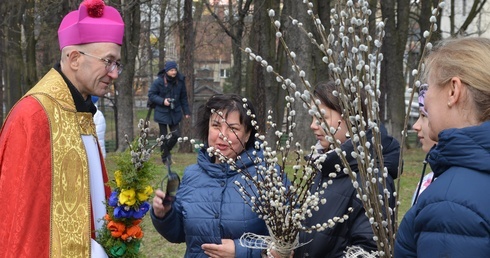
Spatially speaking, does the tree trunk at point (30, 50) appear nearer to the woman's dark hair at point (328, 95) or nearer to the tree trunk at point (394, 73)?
the tree trunk at point (394, 73)

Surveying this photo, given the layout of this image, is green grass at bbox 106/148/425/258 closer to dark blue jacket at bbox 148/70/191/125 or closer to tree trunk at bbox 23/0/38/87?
dark blue jacket at bbox 148/70/191/125

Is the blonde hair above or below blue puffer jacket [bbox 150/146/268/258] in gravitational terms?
above

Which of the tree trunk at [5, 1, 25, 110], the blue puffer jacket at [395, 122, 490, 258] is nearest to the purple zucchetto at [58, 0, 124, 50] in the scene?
the blue puffer jacket at [395, 122, 490, 258]

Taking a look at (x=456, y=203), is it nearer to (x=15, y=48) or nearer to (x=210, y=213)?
(x=210, y=213)

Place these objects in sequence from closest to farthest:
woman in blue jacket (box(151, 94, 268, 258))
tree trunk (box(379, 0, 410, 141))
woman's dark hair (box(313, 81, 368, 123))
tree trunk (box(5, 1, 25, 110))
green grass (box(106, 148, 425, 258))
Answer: woman's dark hair (box(313, 81, 368, 123)) < woman in blue jacket (box(151, 94, 268, 258)) < green grass (box(106, 148, 425, 258)) < tree trunk (box(379, 0, 410, 141)) < tree trunk (box(5, 1, 25, 110))

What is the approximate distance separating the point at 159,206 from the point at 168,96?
10.1 metres

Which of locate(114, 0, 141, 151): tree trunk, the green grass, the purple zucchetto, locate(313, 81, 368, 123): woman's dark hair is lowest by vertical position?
the green grass

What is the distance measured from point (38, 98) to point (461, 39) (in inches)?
77.0

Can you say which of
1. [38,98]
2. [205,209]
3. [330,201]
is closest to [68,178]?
[38,98]

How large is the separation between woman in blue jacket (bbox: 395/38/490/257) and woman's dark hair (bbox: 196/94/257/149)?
153 cm

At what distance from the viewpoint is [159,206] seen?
11.2ft

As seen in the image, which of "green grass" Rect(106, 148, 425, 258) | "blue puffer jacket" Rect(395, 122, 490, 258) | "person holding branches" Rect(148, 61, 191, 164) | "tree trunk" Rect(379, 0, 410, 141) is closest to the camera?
"blue puffer jacket" Rect(395, 122, 490, 258)

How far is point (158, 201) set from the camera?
3377 mm

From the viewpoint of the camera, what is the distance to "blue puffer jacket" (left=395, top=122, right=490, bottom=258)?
1.88 metres
